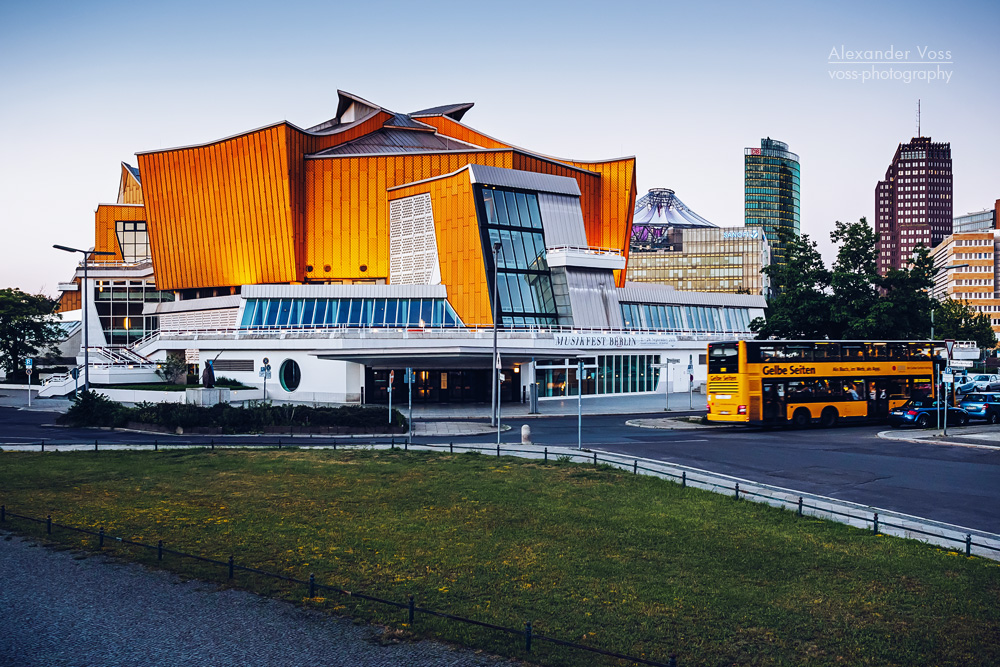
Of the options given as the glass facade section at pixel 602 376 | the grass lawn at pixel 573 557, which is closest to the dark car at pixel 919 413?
the glass facade section at pixel 602 376

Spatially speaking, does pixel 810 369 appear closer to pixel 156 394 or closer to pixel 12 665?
pixel 12 665

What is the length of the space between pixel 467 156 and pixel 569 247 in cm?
1528

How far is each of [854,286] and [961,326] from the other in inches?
3546

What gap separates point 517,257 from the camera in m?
67.7

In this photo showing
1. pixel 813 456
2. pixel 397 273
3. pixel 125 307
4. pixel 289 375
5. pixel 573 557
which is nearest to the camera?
pixel 573 557

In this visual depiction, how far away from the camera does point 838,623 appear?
11461 millimetres

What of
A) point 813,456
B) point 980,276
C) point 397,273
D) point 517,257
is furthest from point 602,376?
point 980,276

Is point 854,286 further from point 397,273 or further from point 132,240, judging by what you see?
point 132,240

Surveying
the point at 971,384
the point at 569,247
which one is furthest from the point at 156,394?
the point at 971,384

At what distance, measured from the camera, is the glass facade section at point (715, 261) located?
191 metres

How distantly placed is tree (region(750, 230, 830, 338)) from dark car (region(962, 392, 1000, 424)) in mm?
10632

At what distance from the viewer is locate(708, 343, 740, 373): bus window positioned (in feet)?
131

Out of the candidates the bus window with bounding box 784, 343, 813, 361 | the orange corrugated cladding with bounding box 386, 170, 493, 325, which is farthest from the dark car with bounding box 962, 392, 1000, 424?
the orange corrugated cladding with bounding box 386, 170, 493, 325

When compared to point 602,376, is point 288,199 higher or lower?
higher
